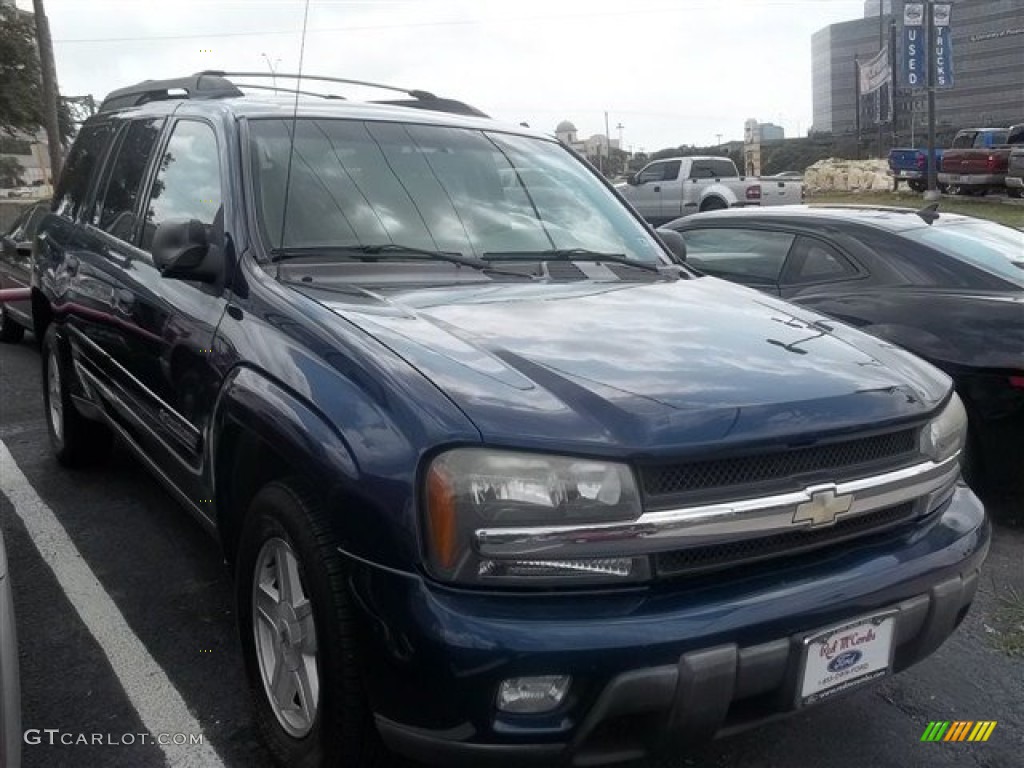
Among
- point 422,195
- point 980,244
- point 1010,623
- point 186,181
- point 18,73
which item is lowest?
point 1010,623

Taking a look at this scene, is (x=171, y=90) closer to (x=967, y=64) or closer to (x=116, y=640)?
(x=116, y=640)

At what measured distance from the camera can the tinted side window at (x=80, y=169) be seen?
4.83 meters

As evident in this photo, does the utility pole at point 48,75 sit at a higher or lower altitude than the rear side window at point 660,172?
higher

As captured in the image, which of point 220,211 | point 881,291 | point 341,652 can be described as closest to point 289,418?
point 341,652

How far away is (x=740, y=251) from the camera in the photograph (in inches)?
238

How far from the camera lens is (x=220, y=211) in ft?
10.3

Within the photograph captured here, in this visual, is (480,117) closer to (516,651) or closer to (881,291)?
(881,291)

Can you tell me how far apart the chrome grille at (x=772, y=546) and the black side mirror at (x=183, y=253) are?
1.74m

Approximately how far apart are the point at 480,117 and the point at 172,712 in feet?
8.80

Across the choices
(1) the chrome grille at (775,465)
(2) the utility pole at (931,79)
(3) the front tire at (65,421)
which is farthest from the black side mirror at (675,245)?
(2) the utility pole at (931,79)

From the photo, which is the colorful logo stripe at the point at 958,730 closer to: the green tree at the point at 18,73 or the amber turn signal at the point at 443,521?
the amber turn signal at the point at 443,521

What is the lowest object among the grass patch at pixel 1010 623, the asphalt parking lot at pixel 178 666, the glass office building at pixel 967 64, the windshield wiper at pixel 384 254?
the grass patch at pixel 1010 623

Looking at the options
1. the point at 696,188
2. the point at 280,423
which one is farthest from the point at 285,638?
the point at 696,188

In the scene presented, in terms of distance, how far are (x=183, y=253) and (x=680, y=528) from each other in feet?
5.94
